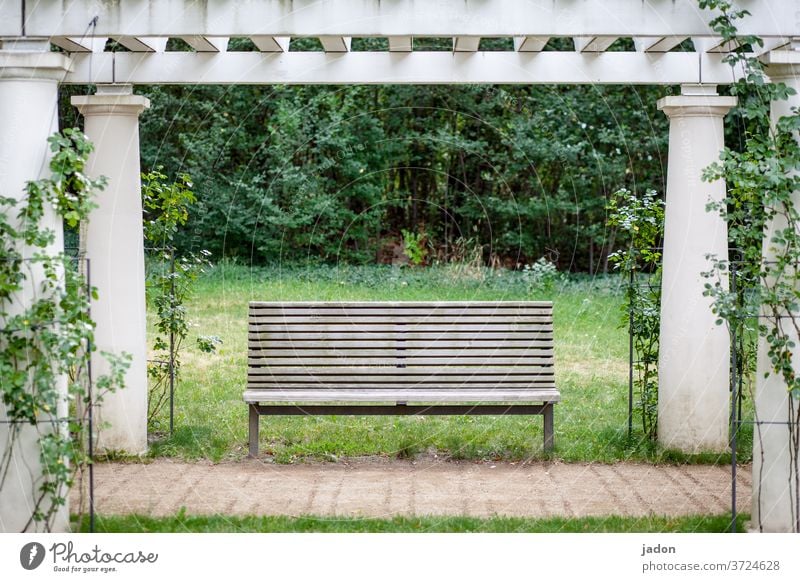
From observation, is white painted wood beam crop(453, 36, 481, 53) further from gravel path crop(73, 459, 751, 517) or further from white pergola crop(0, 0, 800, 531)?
gravel path crop(73, 459, 751, 517)

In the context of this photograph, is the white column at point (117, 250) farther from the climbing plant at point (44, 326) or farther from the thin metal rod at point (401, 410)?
the climbing plant at point (44, 326)

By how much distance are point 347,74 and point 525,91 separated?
426 inches

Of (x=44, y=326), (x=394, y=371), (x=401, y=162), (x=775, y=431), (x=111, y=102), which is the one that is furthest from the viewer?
(x=401, y=162)

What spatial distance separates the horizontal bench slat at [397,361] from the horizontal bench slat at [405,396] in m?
0.22

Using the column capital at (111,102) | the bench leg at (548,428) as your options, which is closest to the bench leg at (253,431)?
the bench leg at (548,428)

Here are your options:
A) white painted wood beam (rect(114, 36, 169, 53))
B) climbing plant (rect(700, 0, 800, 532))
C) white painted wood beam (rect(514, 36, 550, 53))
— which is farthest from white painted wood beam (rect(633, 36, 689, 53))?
white painted wood beam (rect(114, 36, 169, 53))

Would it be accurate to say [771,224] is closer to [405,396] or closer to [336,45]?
[405,396]

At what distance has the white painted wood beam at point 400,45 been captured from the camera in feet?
19.0

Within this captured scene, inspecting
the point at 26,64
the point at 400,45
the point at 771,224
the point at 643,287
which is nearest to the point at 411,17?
the point at 400,45

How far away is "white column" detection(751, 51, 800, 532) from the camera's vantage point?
462 cm

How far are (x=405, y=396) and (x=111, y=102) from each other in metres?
2.80

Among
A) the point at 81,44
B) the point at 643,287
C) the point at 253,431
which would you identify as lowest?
the point at 253,431

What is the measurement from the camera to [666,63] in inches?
247

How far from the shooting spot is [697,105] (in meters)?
6.30
